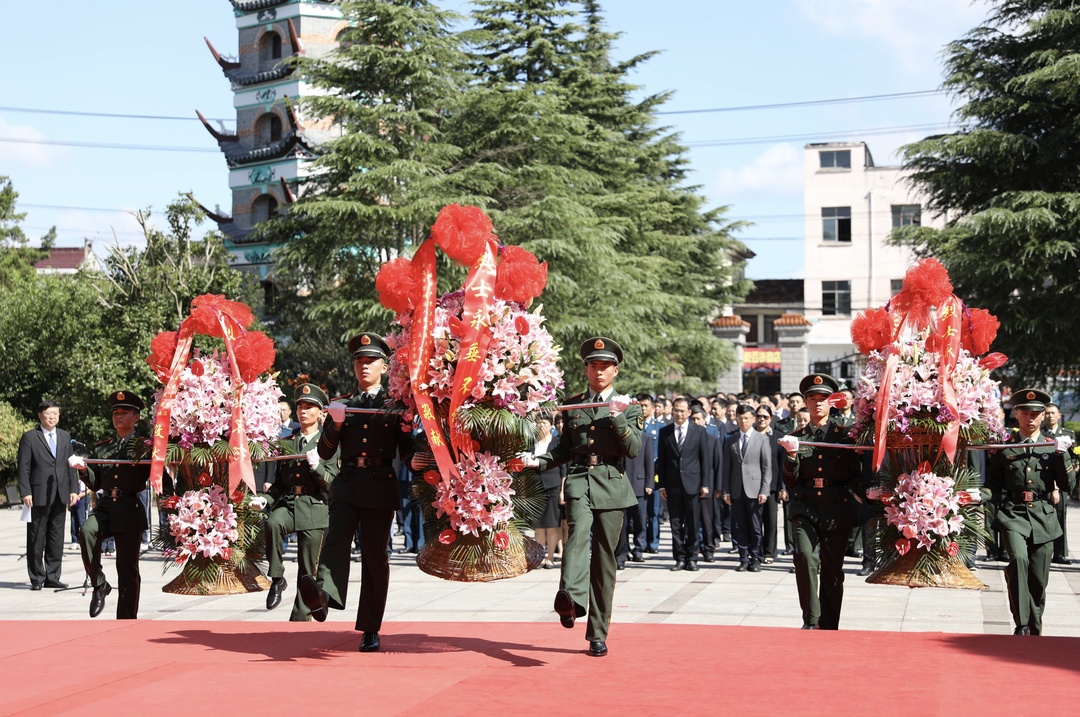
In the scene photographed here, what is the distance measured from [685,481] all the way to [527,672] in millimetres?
7889

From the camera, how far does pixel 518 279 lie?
7.62 meters

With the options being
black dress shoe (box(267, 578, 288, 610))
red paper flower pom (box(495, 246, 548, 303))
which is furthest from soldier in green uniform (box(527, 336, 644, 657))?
black dress shoe (box(267, 578, 288, 610))

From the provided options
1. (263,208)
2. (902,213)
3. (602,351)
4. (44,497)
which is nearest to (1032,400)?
(602,351)

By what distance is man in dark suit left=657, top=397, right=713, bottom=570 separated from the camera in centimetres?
1452

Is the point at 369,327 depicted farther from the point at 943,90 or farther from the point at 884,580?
the point at 884,580

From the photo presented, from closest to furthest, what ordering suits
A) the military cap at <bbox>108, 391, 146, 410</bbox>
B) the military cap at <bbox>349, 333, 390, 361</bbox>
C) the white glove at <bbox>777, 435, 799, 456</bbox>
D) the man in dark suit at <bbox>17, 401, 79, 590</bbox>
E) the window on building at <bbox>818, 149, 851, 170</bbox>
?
the military cap at <bbox>349, 333, 390, 361</bbox> → the white glove at <bbox>777, 435, 799, 456</bbox> → the military cap at <bbox>108, 391, 146, 410</bbox> → the man in dark suit at <bbox>17, 401, 79, 590</bbox> → the window on building at <bbox>818, 149, 851, 170</bbox>

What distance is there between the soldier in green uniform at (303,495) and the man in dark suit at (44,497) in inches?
169

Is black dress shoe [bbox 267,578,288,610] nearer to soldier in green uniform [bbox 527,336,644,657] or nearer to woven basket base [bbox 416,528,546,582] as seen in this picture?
woven basket base [bbox 416,528,546,582]

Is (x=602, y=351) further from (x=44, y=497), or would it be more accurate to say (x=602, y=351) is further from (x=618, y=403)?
(x=44, y=497)

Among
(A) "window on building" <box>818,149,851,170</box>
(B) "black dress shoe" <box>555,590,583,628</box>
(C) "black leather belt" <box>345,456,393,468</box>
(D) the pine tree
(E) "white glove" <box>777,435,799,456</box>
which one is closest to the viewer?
(B) "black dress shoe" <box>555,590,583,628</box>

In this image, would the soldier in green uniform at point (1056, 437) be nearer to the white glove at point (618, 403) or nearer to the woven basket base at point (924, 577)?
the woven basket base at point (924, 577)

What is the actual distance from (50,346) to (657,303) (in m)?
13.8

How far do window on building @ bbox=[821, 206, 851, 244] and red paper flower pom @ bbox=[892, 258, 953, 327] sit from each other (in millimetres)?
49099

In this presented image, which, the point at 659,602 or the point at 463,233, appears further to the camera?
the point at 659,602
